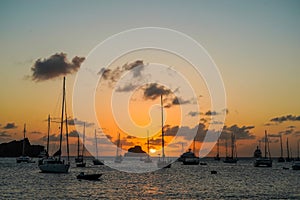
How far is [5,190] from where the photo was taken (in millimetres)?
77438

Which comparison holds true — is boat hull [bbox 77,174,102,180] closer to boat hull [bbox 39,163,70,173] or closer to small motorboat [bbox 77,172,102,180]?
small motorboat [bbox 77,172,102,180]

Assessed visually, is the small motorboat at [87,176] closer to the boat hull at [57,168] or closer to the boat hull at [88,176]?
the boat hull at [88,176]

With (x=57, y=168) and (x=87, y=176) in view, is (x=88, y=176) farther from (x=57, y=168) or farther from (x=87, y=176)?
(x=57, y=168)

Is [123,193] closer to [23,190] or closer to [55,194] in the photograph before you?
[55,194]

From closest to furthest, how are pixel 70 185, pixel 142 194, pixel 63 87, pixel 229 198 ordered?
pixel 229 198
pixel 142 194
pixel 70 185
pixel 63 87

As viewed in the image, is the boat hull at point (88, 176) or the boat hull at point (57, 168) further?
the boat hull at point (57, 168)

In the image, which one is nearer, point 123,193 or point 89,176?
point 123,193

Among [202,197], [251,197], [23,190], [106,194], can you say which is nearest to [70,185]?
[23,190]

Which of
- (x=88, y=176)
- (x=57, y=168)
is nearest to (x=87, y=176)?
(x=88, y=176)

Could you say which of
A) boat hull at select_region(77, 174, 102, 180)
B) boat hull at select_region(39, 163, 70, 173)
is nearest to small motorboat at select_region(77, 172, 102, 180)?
boat hull at select_region(77, 174, 102, 180)

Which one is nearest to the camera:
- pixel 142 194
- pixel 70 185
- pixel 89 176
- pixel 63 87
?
pixel 142 194

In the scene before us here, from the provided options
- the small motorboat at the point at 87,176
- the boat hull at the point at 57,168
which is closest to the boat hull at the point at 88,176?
the small motorboat at the point at 87,176

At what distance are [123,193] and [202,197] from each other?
14047 millimetres

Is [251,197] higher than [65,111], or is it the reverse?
[65,111]
